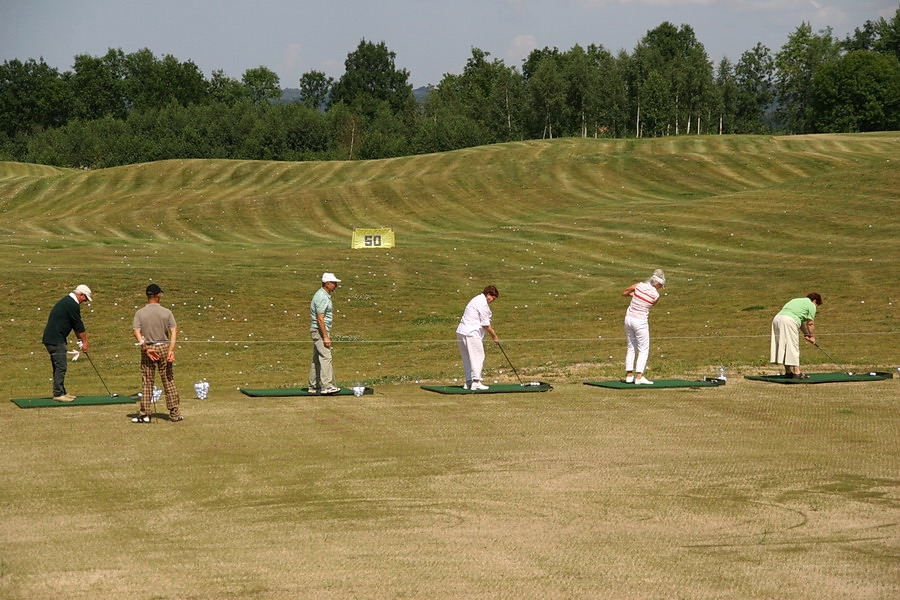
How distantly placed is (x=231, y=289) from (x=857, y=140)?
69687mm

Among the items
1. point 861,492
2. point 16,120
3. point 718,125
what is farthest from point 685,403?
point 16,120

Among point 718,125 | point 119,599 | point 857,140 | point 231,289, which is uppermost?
point 718,125

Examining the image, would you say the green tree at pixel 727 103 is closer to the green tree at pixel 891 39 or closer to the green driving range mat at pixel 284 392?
the green tree at pixel 891 39

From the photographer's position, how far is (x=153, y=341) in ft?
63.9

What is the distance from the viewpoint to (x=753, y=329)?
36000 millimetres

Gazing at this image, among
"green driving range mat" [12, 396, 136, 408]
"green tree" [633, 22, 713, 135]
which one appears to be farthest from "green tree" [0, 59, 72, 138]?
"green driving range mat" [12, 396, 136, 408]

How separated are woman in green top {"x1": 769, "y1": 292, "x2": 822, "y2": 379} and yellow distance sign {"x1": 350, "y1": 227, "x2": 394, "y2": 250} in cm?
3533

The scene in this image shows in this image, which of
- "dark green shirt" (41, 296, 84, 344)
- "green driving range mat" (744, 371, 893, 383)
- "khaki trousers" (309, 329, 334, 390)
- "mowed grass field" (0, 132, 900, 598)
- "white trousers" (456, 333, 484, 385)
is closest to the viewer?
"mowed grass field" (0, 132, 900, 598)

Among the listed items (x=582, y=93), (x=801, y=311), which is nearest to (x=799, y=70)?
(x=582, y=93)

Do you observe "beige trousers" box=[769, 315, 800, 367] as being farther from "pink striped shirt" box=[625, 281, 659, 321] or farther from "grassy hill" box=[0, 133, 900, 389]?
"pink striped shirt" box=[625, 281, 659, 321]

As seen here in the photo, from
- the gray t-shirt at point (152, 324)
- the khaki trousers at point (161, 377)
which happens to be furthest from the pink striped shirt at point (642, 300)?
the gray t-shirt at point (152, 324)

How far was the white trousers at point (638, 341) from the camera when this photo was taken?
941 inches

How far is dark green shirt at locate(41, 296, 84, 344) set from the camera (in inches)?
838

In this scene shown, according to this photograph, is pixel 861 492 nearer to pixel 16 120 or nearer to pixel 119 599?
pixel 119 599
